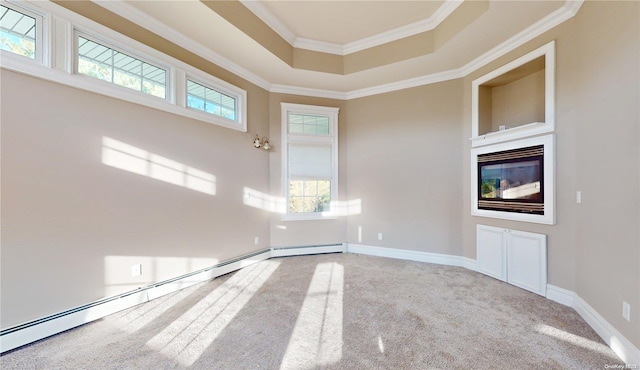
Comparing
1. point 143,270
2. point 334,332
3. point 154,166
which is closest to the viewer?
point 334,332

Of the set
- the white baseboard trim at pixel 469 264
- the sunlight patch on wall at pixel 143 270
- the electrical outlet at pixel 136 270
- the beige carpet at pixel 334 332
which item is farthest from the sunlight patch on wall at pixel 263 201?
the white baseboard trim at pixel 469 264

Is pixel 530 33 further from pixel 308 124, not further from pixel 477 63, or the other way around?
pixel 308 124

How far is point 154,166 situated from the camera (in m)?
2.89

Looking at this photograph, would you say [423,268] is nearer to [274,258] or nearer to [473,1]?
[274,258]

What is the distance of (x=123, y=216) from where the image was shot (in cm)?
263

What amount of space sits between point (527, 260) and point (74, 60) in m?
5.28

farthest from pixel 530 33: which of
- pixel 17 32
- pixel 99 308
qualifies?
pixel 99 308

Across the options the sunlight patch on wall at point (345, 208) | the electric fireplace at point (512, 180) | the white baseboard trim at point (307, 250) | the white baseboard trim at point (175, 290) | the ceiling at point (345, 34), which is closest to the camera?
the white baseboard trim at point (175, 290)

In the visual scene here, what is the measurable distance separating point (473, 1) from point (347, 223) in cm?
374

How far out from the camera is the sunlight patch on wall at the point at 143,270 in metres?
2.53

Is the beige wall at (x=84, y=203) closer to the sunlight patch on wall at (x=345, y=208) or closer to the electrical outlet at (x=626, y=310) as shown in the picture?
the sunlight patch on wall at (x=345, y=208)

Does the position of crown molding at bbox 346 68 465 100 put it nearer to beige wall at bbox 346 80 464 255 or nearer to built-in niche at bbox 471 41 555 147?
beige wall at bbox 346 80 464 255

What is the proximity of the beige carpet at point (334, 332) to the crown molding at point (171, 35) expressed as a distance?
3058 millimetres

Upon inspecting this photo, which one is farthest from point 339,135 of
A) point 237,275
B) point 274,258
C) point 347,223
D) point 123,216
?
point 123,216
